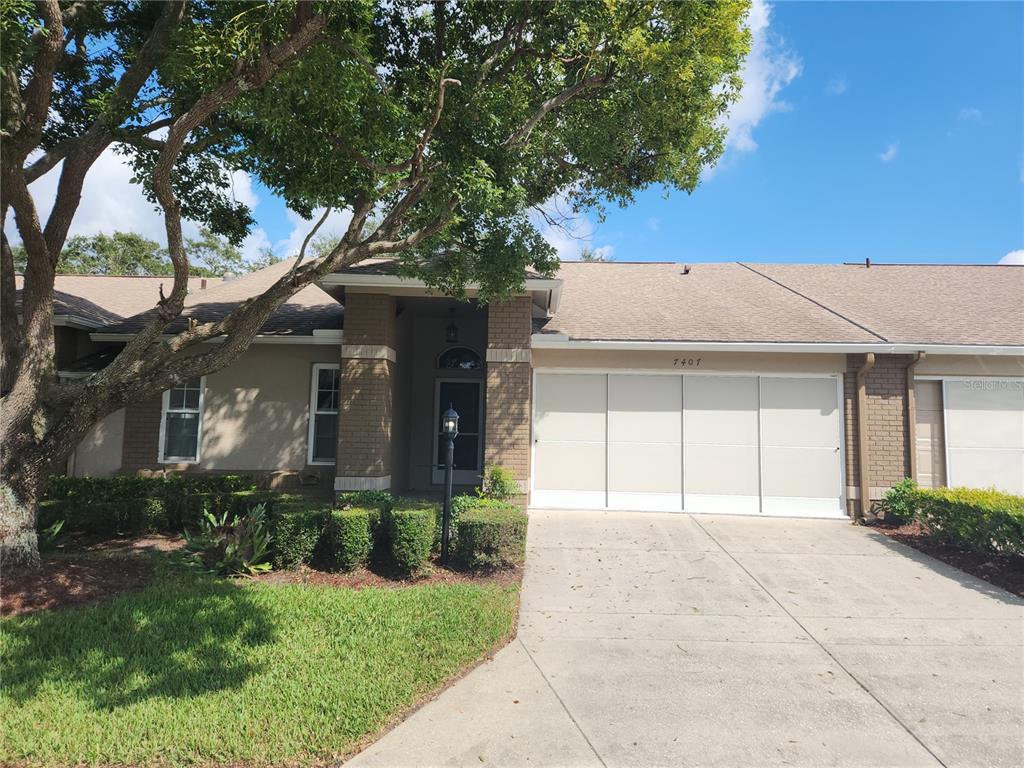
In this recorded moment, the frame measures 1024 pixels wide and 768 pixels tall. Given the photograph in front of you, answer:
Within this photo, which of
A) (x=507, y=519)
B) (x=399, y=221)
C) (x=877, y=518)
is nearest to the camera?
(x=507, y=519)

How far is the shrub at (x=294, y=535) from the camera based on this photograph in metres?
6.83

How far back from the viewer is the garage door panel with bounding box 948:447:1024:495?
1016cm

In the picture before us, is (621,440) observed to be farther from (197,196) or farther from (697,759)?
(197,196)

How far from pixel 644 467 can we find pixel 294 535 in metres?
6.18

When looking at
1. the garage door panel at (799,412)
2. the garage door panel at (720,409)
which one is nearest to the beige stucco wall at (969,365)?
the garage door panel at (799,412)

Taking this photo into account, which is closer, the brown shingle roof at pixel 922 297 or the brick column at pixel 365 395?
the brick column at pixel 365 395

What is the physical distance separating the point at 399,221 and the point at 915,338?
9078 mm

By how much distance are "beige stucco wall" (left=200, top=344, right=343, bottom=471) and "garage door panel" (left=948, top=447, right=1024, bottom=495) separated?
11166 mm

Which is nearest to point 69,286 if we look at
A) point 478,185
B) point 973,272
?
point 478,185

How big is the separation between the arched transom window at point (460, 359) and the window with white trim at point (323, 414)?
296 centimetres

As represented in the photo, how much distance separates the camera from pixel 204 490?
8.97 metres

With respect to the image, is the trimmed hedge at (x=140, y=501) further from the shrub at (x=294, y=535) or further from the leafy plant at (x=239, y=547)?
the shrub at (x=294, y=535)

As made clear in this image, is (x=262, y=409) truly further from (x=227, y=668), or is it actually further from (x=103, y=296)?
(x=227, y=668)

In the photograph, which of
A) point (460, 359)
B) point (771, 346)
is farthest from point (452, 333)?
point (771, 346)
